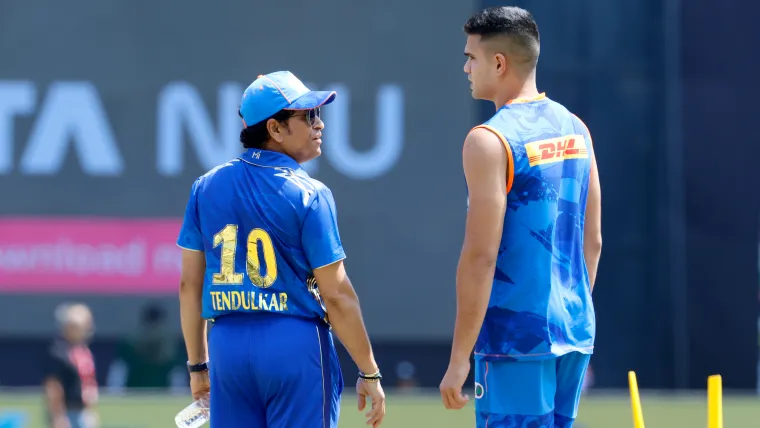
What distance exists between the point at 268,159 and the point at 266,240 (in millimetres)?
273

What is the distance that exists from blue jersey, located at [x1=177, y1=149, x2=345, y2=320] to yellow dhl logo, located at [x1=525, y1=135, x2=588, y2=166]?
0.66 meters

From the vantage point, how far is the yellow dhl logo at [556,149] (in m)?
3.53

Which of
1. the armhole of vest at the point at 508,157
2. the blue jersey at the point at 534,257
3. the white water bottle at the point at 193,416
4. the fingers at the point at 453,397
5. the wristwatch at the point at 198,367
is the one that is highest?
the armhole of vest at the point at 508,157

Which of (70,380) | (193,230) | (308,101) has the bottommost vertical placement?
(70,380)

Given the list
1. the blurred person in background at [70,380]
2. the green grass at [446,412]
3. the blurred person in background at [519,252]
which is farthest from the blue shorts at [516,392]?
the blurred person in background at [70,380]

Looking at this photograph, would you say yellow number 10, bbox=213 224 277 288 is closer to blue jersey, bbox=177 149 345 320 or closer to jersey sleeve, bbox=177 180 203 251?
blue jersey, bbox=177 149 345 320

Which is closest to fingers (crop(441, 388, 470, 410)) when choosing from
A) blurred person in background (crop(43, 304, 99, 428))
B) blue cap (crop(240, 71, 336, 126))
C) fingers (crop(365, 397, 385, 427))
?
fingers (crop(365, 397, 385, 427))

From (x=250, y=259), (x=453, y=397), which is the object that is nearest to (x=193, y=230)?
(x=250, y=259)

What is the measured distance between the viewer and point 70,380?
9.12m

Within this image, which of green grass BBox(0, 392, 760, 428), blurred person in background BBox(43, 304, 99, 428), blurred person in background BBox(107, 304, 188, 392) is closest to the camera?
green grass BBox(0, 392, 760, 428)

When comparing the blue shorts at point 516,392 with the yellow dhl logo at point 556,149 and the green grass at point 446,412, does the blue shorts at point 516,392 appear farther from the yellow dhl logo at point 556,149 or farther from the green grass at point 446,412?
the green grass at point 446,412

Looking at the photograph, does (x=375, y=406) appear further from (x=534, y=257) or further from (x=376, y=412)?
(x=534, y=257)

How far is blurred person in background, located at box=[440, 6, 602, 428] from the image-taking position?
3.45m

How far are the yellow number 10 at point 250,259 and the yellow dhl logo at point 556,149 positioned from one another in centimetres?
83
